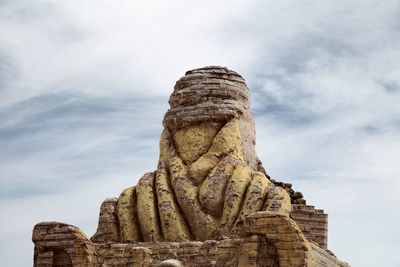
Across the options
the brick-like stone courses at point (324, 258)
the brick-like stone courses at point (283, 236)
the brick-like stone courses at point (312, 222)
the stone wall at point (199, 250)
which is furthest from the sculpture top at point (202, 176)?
the brick-like stone courses at point (283, 236)

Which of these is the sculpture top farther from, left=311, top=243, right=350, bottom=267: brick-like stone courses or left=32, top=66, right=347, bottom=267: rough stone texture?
left=311, top=243, right=350, bottom=267: brick-like stone courses

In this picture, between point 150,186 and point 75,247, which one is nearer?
point 75,247

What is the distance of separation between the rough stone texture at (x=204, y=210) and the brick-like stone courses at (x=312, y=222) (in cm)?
3

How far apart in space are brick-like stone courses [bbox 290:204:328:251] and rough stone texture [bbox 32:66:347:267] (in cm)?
3

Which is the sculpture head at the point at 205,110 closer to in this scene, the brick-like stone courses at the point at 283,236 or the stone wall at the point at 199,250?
the stone wall at the point at 199,250

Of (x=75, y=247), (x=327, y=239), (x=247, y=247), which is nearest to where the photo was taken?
(x=247, y=247)

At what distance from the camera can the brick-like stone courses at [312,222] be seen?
1293 inches

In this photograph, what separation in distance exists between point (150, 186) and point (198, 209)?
2.07 metres

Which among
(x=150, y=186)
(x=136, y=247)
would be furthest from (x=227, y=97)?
(x=136, y=247)

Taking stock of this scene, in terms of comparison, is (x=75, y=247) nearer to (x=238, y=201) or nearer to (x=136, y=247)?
(x=136, y=247)

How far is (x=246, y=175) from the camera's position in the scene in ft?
108

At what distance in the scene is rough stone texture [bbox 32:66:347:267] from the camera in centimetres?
2928

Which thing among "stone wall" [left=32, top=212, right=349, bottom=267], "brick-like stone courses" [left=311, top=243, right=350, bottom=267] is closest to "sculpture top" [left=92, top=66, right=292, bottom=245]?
"stone wall" [left=32, top=212, right=349, bottom=267]

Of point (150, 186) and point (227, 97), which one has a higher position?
point (227, 97)
